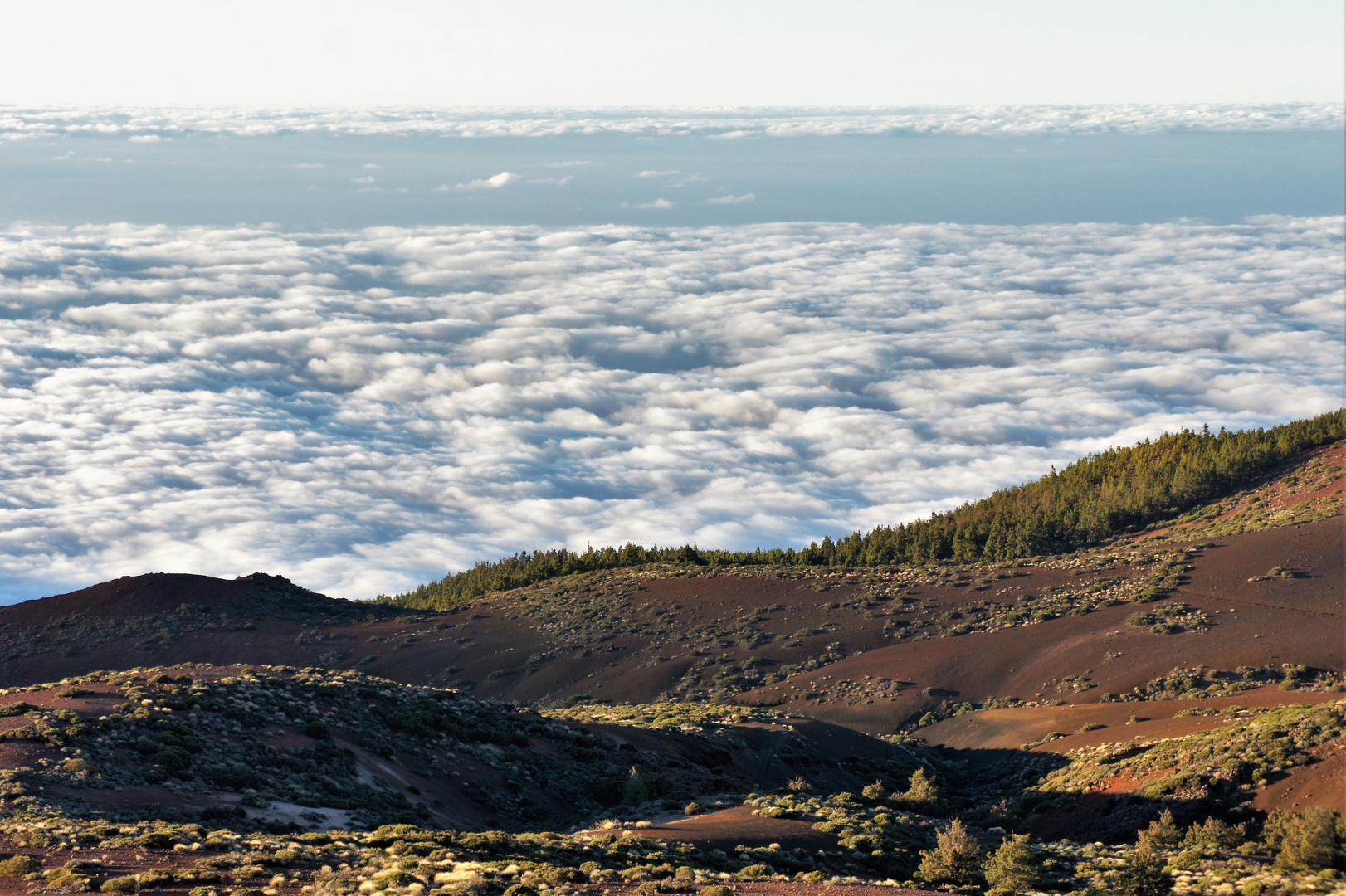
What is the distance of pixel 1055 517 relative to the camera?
87.4 metres

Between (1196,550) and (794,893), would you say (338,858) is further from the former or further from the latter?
(1196,550)

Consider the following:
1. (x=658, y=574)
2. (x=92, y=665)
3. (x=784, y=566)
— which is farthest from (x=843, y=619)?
(x=92, y=665)

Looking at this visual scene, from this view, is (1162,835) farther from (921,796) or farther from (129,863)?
(129,863)

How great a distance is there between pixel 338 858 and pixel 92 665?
57.0 m

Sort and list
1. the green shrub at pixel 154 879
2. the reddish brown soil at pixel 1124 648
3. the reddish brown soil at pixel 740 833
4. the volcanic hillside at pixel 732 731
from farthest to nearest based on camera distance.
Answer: the reddish brown soil at pixel 1124 648, the reddish brown soil at pixel 740 833, the volcanic hillside at pixel 732 731, the green shrub at pixel 154 879

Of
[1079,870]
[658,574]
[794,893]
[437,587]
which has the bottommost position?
[437,587]

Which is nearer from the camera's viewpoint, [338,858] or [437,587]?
[338,858]

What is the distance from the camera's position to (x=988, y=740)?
47000 mm

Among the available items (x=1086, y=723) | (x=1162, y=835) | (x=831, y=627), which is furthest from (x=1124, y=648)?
(x=1162, y=835)

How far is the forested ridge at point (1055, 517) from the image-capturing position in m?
84.9

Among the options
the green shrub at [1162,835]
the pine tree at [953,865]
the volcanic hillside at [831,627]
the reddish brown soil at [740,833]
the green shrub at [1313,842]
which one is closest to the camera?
the green shrub at [1313,842]

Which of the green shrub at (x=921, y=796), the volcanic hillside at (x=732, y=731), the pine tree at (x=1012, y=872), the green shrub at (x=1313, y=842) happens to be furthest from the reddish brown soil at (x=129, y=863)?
the green shrub at (x=921, y=796)

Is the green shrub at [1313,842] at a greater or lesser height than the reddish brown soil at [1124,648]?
greater

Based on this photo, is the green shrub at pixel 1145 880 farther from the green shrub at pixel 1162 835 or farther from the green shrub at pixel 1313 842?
the green shrub at pixel 1162 835
